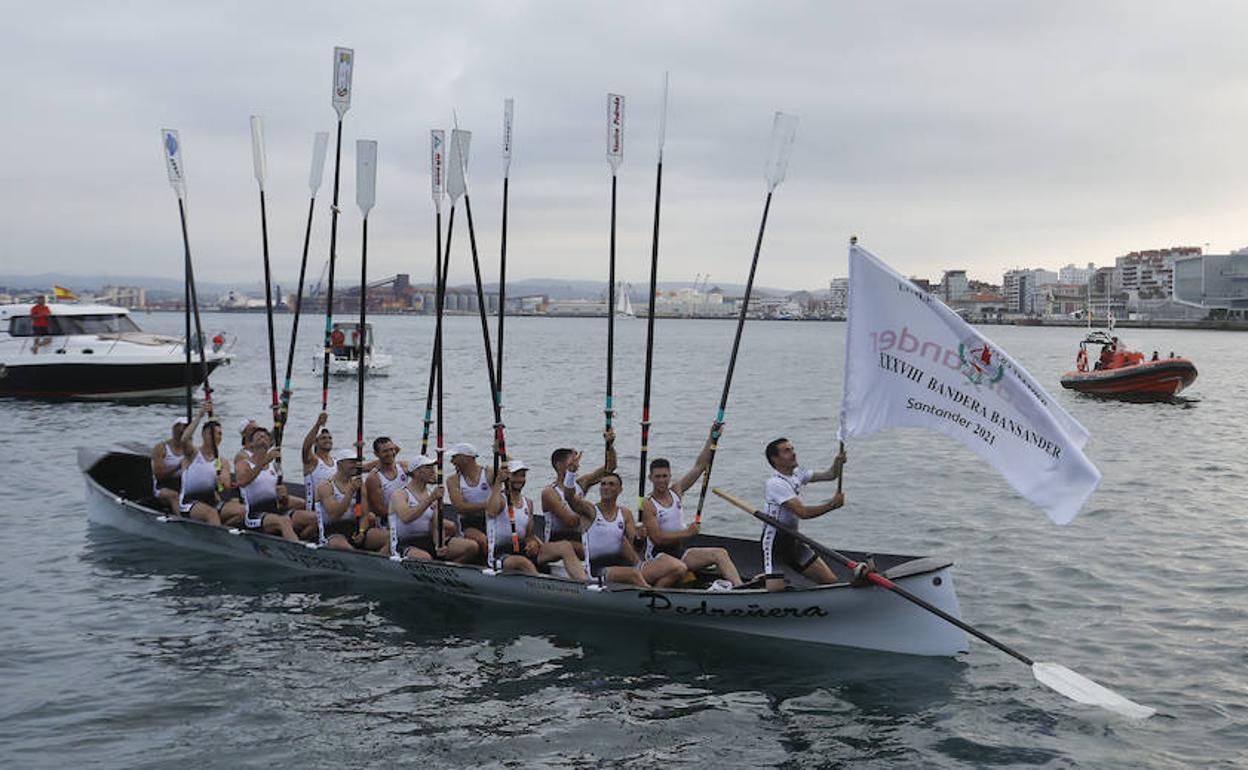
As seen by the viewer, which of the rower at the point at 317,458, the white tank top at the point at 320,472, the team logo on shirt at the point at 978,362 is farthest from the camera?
the white tank top at the point at 320,472

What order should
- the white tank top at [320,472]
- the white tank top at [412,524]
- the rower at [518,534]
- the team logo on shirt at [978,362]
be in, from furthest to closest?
the white tank top at [320,472] → the white tank top at [412,524] → the rower at [518,534] → the team logo on shirt at [978,362]

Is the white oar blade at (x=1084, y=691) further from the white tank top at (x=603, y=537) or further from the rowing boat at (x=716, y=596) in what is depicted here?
the white tank top at (x=603, y=537)

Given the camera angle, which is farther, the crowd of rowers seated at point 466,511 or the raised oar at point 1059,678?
the crowd of rowers seated at point 466,511

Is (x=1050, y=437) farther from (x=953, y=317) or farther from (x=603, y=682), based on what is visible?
(x=603, y=682)

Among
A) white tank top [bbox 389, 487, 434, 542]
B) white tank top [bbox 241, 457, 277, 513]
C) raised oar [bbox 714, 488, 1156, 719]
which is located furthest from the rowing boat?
white tank top [bbox 241, 457, 277, 513]

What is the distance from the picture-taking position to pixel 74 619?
569 inches

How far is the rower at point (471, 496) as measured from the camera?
14477mm

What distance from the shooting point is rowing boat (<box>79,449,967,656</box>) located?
1197 cm

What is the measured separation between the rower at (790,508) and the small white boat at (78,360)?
2997 centimetres

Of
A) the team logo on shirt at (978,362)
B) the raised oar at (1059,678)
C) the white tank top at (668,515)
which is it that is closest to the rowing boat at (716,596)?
the raised oar at (1059,678)

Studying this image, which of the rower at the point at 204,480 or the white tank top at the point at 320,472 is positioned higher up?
the white tank top at the point at 320,472

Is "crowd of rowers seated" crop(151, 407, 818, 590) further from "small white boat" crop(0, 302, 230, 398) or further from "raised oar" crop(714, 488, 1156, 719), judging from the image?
"small white boat" crop(0, 302, 230, 398)

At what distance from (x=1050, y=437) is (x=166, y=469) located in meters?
13.9

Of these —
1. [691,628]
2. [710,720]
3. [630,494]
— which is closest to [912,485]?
[630,494]
